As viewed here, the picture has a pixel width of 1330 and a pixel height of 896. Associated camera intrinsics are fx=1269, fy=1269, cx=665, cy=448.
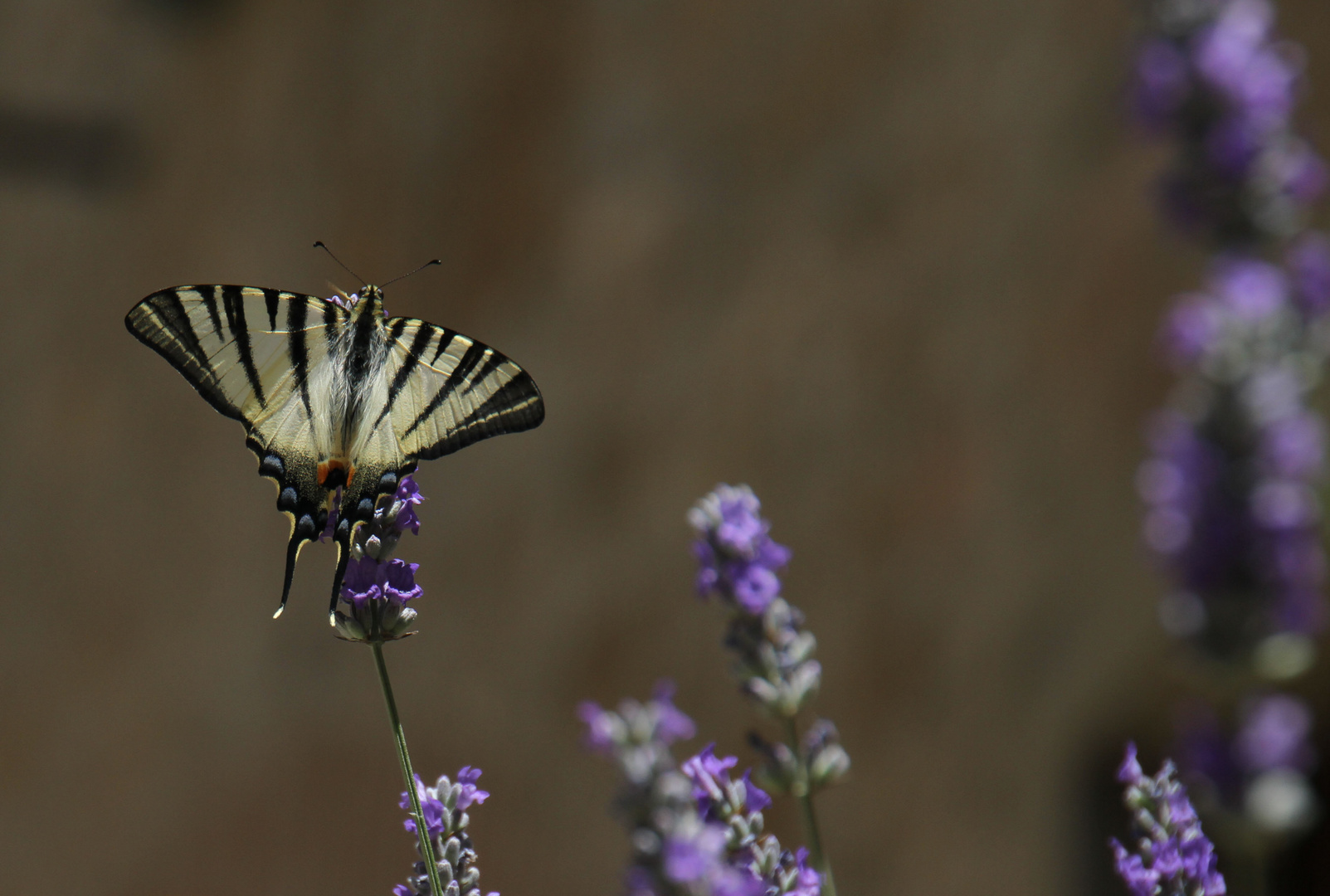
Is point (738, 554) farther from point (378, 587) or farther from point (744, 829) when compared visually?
point (378, 587)

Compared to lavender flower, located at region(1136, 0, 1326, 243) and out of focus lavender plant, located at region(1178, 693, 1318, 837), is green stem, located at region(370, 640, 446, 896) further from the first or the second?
lavender flower, located at region(1136, 0, 1326, 243)

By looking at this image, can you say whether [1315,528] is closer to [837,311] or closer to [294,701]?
[837,311]

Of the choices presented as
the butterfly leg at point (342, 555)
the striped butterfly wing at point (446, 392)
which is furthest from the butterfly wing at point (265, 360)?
the butterfly leg at point (342, 555)

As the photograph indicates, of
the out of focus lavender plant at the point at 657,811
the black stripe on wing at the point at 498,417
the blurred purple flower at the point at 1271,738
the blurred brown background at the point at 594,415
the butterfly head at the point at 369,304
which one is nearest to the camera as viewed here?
the out of focus lavender plant at the point at 657,811

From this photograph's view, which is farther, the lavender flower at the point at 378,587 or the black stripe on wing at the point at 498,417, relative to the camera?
the black stripe on wing at the point at 498,417

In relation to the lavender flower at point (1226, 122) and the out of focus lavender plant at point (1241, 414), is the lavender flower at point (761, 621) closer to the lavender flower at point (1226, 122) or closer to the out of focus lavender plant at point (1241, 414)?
the out of focus lavender plant at point (1241, 414)

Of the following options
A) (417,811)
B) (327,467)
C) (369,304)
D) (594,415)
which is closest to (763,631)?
(417,811)

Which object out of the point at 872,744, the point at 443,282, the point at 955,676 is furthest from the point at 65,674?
the point at 955,676
